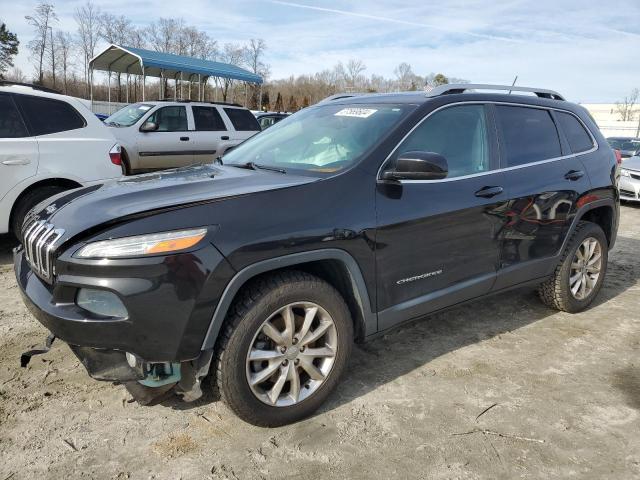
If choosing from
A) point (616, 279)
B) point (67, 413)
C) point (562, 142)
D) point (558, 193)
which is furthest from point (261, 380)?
point (616, 279)

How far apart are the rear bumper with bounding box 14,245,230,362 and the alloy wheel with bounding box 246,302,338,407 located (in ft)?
1.11

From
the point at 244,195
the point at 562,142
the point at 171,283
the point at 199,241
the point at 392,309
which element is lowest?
the point at 392,309

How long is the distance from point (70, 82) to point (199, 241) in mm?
53205

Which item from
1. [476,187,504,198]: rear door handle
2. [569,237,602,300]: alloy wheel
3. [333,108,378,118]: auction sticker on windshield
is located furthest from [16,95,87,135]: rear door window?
[569,237,602,300]: alloy wheel

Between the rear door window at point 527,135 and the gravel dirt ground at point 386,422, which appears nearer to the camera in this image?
the gravel dirt ground at point 386,422

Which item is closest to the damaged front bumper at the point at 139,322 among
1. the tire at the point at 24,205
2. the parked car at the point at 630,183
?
the tire at the point at 24,205

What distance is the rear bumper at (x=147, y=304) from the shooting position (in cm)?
212

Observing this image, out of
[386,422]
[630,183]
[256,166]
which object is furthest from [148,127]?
[630,183]

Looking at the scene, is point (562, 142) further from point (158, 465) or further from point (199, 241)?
point (158, 465)

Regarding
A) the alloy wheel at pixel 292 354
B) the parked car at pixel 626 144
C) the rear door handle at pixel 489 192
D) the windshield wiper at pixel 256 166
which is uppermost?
the parked car at pixel 626 144

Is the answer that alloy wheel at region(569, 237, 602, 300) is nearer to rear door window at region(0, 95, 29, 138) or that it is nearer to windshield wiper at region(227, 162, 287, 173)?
windshield wiper at region(227, 162, 287, 173)

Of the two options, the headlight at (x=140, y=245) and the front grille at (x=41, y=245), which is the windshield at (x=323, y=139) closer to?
the headlight at (x=140, y=245)

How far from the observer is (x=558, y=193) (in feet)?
12.5

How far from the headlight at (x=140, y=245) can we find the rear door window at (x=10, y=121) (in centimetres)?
370
